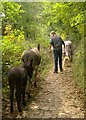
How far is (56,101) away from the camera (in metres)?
10.5

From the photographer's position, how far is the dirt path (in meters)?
9.03

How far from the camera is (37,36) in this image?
30703 millimetres

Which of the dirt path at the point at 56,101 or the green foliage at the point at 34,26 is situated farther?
the green foliage at the point at 34,26

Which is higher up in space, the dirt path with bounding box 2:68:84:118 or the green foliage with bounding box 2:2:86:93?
the green foliage with bounding box 2:2:86:93

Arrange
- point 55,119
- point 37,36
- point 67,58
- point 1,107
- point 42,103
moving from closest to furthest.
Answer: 1. point 55,119
2. point 1,107
3. point 42,103
4. point 67,58
5. point 37,36

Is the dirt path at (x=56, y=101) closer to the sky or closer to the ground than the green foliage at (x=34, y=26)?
closer to the ground

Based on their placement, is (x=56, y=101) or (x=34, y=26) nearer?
(x=56, y=101)

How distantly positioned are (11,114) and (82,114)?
2181 mm

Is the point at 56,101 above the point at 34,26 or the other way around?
the other way around

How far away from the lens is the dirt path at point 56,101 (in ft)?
29.6

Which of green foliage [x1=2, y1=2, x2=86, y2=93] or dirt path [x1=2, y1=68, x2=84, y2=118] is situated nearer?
dirt path [x1=2, y1=68, x2=84, y2=118]

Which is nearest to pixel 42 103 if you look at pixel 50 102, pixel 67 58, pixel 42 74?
pixel 50 102

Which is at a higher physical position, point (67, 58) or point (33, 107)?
point (67, 58)

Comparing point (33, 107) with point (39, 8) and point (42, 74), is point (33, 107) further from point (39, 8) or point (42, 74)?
point (39, 8)
